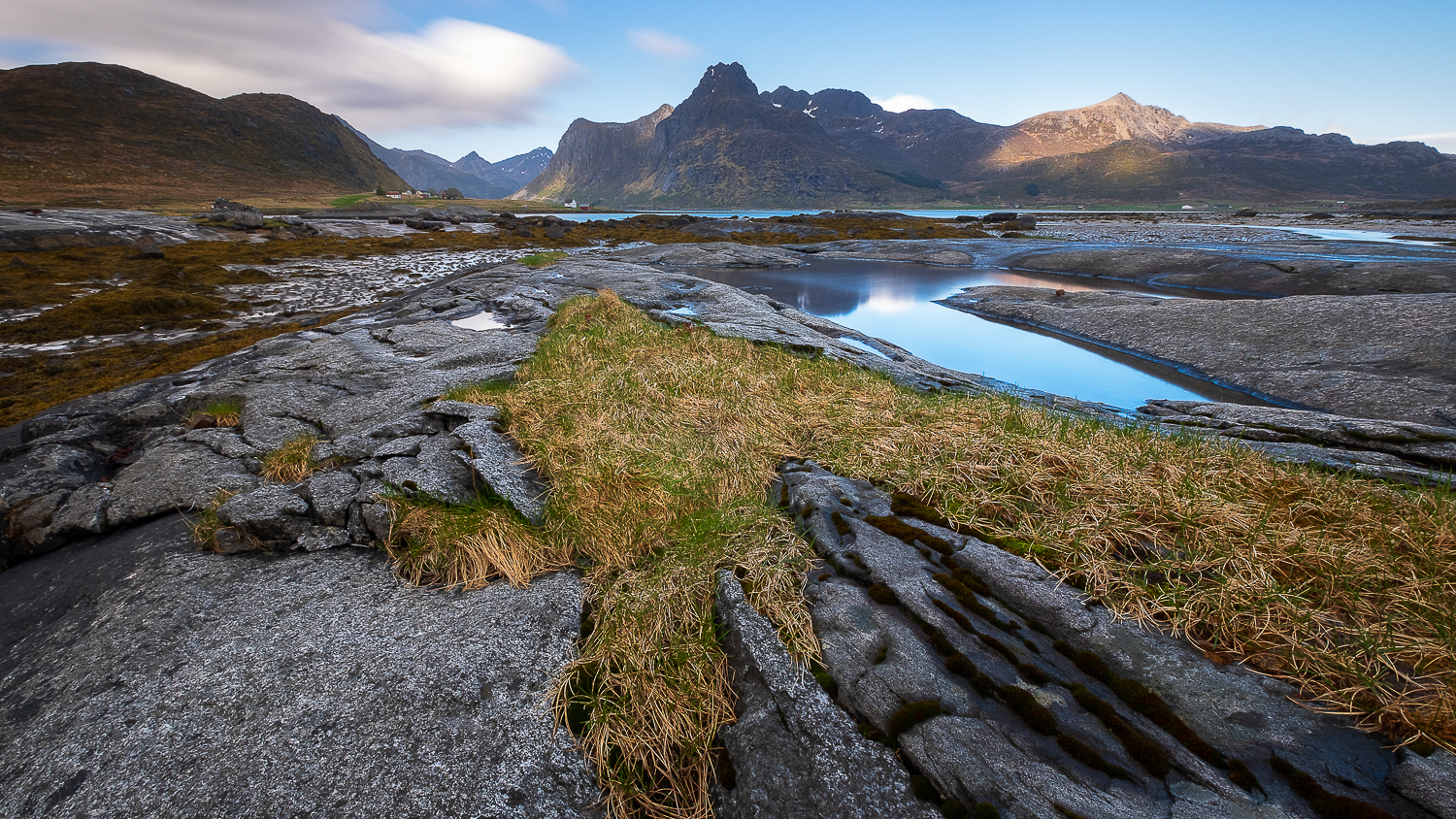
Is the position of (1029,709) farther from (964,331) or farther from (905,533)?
(964,331)

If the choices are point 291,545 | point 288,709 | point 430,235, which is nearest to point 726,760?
point 288,709

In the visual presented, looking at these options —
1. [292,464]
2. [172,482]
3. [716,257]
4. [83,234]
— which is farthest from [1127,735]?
[83,234]

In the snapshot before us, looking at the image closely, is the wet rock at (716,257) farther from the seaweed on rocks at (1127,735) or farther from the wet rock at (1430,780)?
the wet rock at (1430,780)

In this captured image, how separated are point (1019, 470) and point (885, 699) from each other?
329 centimetres

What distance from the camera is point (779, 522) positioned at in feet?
17.7

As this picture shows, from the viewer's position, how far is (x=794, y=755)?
10.8 feet

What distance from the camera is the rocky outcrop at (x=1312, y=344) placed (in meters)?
12.2

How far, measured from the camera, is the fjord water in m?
15.5

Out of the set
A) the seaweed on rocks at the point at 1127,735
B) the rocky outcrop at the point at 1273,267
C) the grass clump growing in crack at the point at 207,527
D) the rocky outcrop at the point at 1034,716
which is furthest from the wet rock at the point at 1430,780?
the rocky outcrop at the point at 1273,267

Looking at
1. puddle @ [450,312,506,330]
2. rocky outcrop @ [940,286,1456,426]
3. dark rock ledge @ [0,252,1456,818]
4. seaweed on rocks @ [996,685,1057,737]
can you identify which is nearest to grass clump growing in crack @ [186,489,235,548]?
dark rock ledge @ [0,252,1456,818]

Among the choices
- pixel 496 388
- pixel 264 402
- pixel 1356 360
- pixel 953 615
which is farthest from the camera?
pixel 1356 360

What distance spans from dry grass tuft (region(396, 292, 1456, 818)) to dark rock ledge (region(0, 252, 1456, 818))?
0.28 meters

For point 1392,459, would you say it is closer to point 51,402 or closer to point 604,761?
point 604,761

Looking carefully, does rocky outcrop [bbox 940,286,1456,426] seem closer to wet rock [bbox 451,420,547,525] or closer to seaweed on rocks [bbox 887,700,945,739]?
seaweed on rocks [bbox 887,700,945,739]
